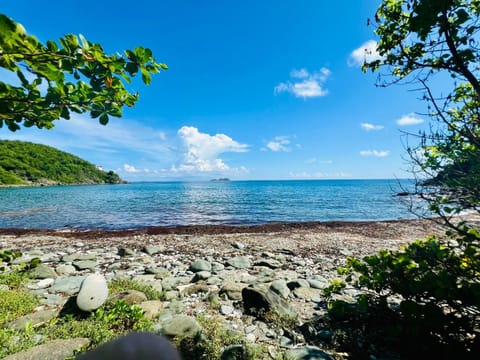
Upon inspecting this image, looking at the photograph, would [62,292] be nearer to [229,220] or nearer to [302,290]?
[302,290]

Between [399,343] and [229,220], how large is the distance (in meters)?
20.2

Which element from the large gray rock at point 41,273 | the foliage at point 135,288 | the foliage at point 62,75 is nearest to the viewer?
the foliage at point 62,75

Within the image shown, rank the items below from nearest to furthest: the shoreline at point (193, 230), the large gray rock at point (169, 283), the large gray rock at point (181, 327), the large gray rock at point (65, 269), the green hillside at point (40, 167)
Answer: the large gray rock at point (181, 327) < the large gray rock at point (169, 283) < the large gray rock at point (65, 269) < the shoreline at point (193, 230) < the green hillside at point (40, 167)

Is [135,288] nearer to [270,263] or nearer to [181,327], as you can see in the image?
[181,327]

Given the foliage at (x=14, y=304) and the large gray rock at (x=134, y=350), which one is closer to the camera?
the large gray rock at (x=134, y=350)

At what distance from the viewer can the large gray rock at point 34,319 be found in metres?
3.93

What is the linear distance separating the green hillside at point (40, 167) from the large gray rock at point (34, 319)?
149179 millimetres

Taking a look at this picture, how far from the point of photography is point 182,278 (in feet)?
23.6

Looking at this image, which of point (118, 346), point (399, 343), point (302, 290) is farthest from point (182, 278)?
point (118, 346)

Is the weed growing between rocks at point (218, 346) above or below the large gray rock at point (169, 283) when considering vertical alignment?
above

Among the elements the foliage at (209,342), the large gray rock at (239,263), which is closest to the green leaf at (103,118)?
the foliage at (209,342)

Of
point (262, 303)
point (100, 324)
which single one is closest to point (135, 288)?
point (100, 324)

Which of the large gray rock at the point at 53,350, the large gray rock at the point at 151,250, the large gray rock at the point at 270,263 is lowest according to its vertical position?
the large gray rock at the point at 151,250

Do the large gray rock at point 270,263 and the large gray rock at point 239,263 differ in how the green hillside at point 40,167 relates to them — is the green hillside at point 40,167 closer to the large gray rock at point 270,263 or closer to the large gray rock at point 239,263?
the large gray rock at point 239,263
